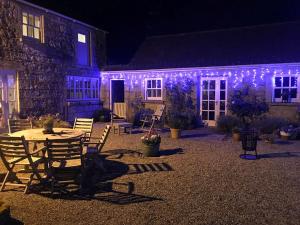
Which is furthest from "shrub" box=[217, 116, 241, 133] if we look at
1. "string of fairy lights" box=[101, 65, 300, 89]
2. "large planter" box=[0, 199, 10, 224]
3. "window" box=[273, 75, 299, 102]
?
"large planter" box=[0, 199, 10, 224]

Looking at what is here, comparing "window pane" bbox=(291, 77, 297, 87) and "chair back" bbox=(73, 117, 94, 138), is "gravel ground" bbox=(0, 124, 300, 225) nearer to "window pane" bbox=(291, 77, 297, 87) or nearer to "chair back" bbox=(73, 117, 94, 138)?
"chair back" bbox=(73, 117, 94, 138)

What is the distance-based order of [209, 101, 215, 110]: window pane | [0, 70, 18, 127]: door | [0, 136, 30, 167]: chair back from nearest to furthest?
[0, 136, 30, 167]: chair back → [0, 70, 18, 127]: door → [209, 101, 215, 110]: window pane

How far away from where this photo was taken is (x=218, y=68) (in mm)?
12469

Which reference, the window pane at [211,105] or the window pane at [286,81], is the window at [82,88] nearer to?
the window pane at [211,105]

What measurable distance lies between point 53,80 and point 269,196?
10.7 m

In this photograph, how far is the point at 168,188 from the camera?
4.95 m

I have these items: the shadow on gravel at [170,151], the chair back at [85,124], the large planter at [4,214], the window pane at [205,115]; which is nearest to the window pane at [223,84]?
the window pane at [205,115]

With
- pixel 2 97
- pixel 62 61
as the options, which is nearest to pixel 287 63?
pixel 62 61

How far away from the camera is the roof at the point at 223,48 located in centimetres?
1224

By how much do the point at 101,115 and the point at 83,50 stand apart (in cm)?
345

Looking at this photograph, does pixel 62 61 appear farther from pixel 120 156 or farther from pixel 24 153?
pixel 24 153

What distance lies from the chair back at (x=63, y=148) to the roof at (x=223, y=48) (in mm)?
8983

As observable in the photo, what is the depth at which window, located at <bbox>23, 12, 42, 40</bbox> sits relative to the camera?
1135 cm

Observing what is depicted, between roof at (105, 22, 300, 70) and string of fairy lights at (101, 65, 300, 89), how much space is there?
27cm
